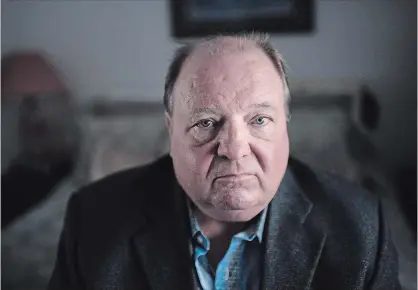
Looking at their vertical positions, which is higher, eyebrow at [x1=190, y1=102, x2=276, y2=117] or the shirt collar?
eyebrow at [x1=190, y1=102, x2=276, y2=117]

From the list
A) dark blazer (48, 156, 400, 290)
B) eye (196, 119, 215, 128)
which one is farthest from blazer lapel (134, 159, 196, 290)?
eye (196, 119, 215, 128)

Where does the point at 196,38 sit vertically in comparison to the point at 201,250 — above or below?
above

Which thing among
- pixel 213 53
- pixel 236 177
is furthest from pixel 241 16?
pixel 236 177

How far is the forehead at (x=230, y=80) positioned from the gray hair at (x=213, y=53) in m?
0.01

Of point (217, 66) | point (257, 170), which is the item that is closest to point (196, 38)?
point (217, 66)

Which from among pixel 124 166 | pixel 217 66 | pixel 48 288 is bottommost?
pixel 48 288

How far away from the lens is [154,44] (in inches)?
22.8

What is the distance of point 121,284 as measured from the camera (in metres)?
0.56

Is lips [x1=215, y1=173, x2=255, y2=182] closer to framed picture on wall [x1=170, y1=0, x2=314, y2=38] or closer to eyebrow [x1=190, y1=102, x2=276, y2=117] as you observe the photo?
eyebrow [x1=190, y1=102, x2=276, y2=117]

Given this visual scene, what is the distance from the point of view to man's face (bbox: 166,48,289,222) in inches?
19.5

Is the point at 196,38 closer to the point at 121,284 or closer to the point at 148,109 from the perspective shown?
the point at 148,109

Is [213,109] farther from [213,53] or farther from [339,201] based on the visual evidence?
[339,201]

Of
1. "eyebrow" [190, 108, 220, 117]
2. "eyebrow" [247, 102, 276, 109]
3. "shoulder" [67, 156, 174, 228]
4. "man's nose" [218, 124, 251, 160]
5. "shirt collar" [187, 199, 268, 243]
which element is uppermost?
"eyebrow" [247, 102, 276, 109]

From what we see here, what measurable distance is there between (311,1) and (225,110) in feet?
0.69
